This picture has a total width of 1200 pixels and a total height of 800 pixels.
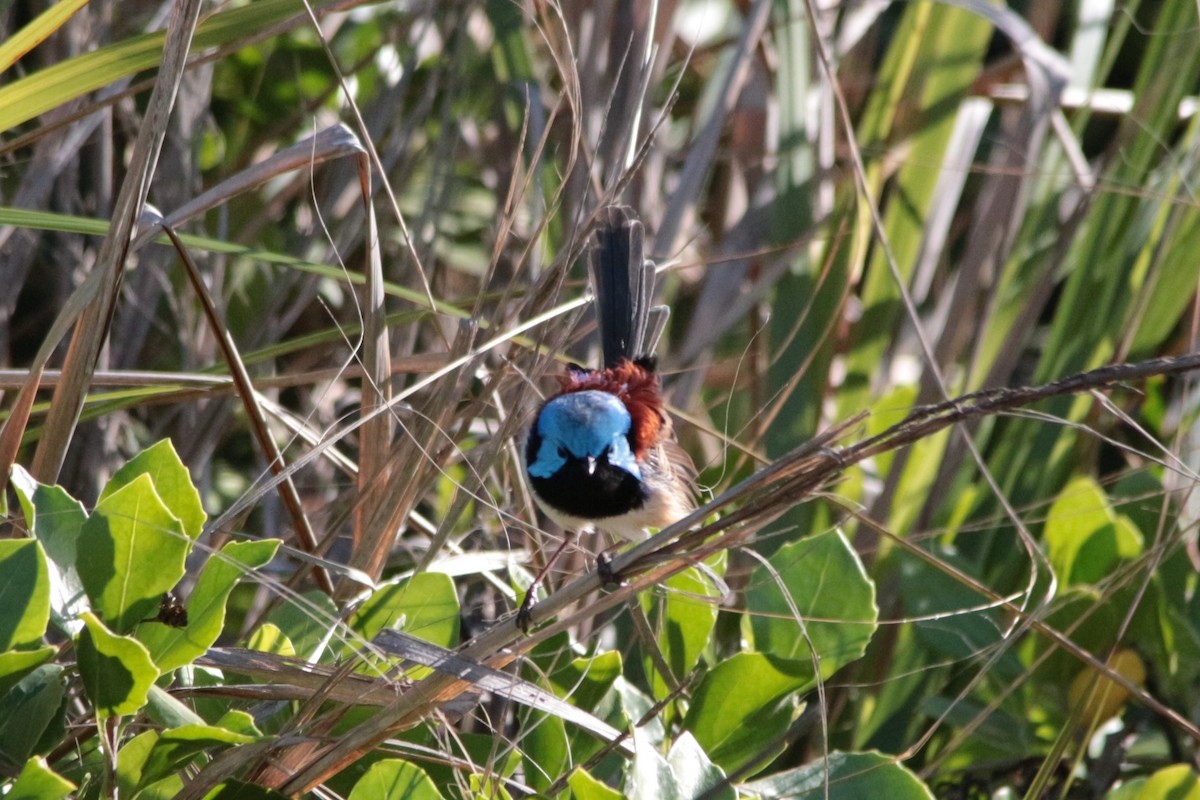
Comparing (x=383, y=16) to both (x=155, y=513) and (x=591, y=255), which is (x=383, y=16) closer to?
(x=591, y=255)

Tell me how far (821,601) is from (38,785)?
3.82 feet

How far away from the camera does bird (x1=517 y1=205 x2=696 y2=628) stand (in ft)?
8.29

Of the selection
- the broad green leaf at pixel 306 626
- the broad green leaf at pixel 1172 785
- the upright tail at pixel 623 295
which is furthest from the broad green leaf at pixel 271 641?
the broad green leaf at pixel 1172 785

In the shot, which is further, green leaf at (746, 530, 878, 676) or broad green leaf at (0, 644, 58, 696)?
green leaf at (746, 530, 878, 676)

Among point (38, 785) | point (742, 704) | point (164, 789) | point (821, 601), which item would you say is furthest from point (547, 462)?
point (38, 785)

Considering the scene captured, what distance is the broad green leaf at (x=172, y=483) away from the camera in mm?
1537

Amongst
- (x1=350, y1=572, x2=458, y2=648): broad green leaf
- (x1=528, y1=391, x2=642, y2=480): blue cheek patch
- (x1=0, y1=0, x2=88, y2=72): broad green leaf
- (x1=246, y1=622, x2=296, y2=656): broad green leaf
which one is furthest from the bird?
(x1=0, y1=0, x2=88, y2=72): broad green leaf

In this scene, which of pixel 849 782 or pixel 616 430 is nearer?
pixel 849 782

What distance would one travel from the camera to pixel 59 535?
1504 mm

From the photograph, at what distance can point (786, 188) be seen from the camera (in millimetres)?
3377

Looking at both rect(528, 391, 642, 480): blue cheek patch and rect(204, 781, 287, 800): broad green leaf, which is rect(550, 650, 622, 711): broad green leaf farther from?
rect(528, 391, 642, 480): blue cheek patch

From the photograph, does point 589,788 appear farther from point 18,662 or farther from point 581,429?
point 581,429

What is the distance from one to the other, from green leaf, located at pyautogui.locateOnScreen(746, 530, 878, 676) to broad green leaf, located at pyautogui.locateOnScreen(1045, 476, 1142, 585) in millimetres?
818

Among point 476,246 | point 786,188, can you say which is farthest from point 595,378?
point 476,246
